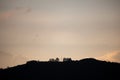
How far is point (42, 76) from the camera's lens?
11662cm

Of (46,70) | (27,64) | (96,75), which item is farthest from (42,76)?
(96,75)

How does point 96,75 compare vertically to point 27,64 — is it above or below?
below

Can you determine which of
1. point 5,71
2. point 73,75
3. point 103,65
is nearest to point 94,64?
point 103,65

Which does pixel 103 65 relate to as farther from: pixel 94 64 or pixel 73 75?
pixel 73 75

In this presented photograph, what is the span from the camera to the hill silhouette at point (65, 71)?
11481 cm

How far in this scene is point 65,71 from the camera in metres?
118

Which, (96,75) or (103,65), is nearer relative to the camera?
(96,75)

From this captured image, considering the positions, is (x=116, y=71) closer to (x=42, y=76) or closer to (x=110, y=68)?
(x=110, y=68)

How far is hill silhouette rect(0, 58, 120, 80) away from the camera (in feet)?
377

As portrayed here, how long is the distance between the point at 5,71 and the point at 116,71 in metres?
47.1

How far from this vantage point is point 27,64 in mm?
125688

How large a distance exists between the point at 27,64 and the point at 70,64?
18712mm

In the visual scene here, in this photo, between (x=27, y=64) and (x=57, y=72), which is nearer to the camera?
(x=57, y=72)

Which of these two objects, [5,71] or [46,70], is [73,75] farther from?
[5,71]
